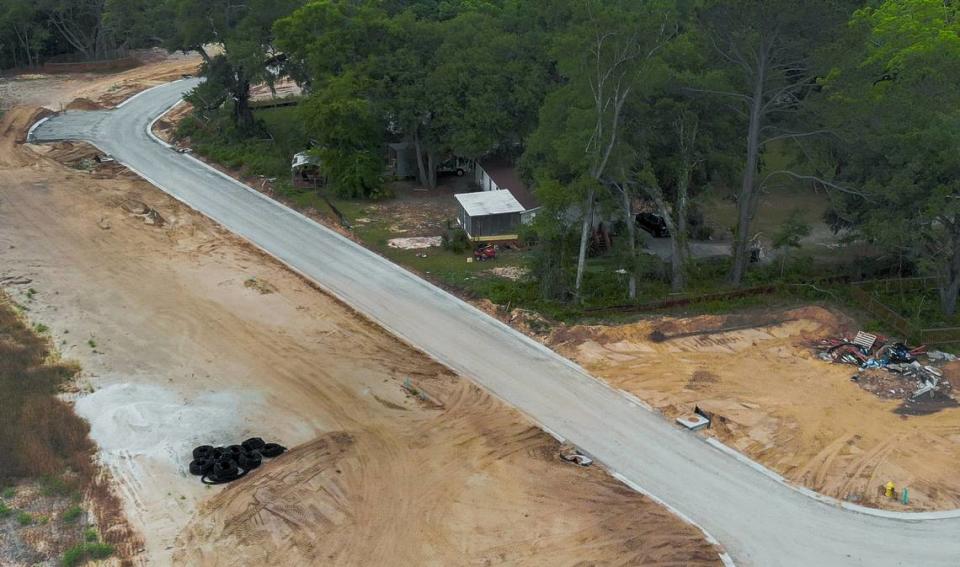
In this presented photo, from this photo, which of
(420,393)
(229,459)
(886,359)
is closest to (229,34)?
(420,393)

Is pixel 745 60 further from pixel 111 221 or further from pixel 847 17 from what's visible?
pixel 111 221

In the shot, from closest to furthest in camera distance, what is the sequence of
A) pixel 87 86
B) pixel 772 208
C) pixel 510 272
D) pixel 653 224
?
pixel 510 272, pixel 653 224, pixel 772 208, pixel 87 86

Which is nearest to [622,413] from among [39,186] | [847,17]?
[847,17]

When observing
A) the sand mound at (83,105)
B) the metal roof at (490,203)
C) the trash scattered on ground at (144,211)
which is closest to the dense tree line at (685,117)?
the metal roof at (490,203)

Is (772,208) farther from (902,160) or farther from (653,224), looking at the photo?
(902,160)

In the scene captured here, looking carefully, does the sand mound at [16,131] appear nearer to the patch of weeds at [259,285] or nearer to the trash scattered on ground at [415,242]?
the patch of weeds at [259,285]

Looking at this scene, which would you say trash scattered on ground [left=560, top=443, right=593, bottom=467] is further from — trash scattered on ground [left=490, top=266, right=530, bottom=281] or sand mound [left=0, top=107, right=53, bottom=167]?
sand mound [left=0, top=107, right=53, bottom=167]
